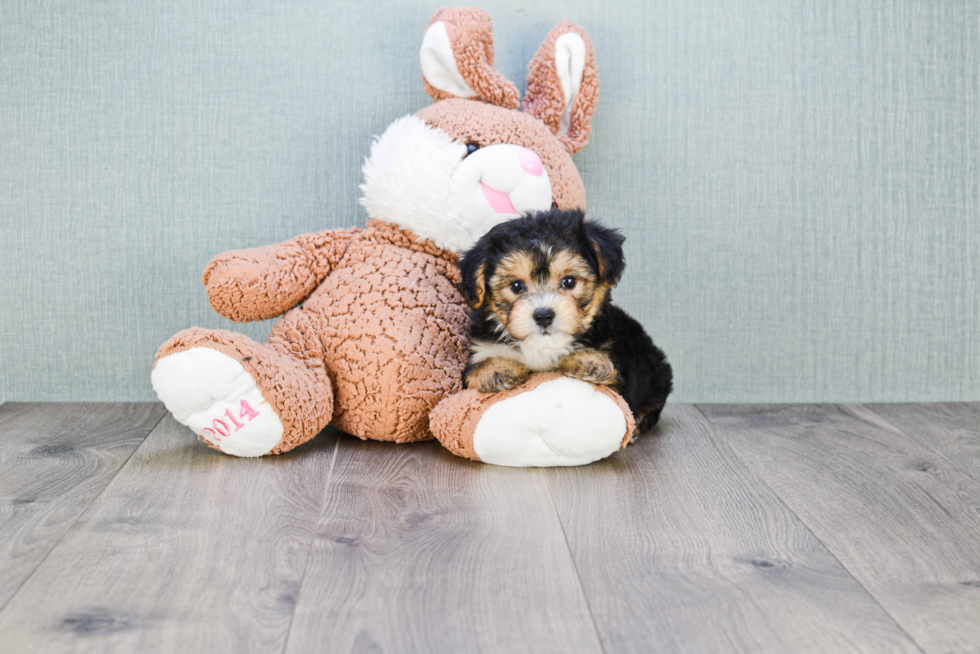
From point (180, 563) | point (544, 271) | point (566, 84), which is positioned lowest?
point (180, 563)

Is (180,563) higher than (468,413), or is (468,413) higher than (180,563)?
(468,413)

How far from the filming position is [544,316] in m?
1.84

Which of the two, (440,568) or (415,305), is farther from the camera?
(415,305)

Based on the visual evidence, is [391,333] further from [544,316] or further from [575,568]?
[575,568]

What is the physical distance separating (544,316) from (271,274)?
777 millimetres

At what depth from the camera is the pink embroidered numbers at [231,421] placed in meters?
2.00

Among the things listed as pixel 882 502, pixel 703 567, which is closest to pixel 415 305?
pixel 703 567

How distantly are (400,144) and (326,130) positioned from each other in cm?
47

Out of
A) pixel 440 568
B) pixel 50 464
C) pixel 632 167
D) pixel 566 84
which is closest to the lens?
pixel 440 568

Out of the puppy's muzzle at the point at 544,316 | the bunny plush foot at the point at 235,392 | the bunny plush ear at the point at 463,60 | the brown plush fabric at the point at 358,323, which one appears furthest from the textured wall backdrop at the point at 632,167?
the puppy's muzzle at the point at 544,316

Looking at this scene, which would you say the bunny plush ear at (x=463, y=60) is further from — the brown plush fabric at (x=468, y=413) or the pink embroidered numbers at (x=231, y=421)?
the pink embroidered numbers at (x=231, y=421)

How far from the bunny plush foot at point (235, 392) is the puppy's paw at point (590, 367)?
0.63m

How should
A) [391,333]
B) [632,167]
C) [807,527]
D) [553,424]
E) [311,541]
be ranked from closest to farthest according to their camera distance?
1. [311,541]
2. [807,527]
3. [553,424]
4. [391,333]
5. [632,167]

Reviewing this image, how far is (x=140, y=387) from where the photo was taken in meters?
2.69
